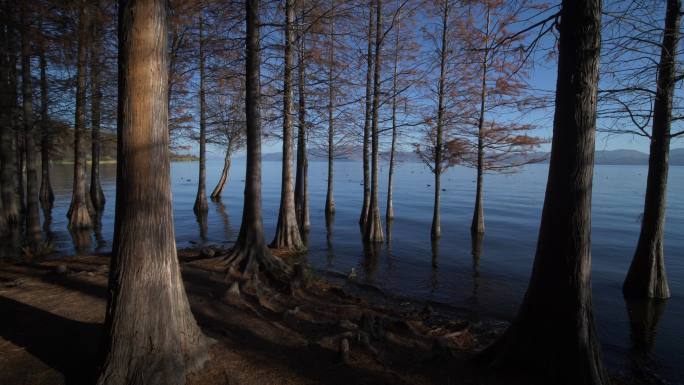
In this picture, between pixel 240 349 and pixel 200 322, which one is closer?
pixel 240 349

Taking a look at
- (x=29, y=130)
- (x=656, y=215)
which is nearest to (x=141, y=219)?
(x=656, y=215)

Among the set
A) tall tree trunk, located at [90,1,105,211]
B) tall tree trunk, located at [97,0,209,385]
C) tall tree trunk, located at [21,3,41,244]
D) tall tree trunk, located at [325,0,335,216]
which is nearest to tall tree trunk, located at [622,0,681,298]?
tall tree trunk, located at [325,0,335,216]

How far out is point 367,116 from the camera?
15820mm

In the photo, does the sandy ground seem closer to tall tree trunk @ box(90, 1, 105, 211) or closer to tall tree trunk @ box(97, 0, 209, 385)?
tall tree trunk @ box(97, 0, 209, 385)

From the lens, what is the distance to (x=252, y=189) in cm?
862

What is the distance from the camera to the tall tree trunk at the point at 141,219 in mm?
3127

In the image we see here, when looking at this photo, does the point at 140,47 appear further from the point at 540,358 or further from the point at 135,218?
the point at 540,358

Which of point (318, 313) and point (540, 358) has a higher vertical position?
point (540, 358)

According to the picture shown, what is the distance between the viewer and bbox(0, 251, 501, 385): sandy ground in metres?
3.57

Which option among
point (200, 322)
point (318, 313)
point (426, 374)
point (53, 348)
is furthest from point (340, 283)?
point (53, 348)

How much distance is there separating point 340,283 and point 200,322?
4.86m

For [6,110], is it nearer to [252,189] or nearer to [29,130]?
[29,130]

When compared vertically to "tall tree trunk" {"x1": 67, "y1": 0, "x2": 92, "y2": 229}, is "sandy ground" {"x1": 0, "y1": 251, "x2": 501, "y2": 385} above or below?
below

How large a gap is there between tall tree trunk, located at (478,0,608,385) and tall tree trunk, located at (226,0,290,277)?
5.62m
